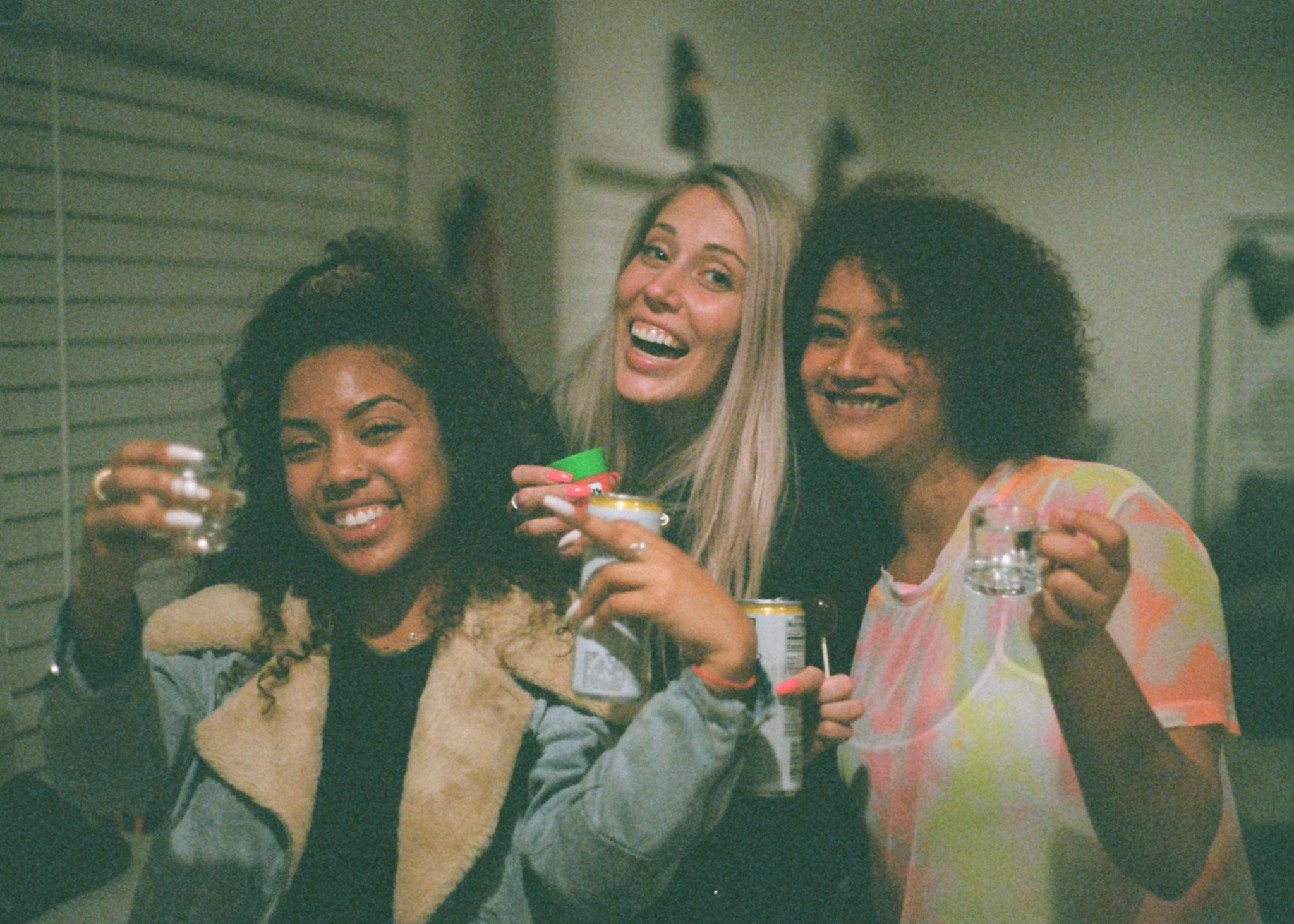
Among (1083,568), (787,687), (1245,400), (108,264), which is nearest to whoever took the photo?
(1083,568)

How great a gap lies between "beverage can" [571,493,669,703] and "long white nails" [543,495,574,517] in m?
0.03

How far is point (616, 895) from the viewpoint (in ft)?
3.78

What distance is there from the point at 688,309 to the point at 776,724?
33.6 inches

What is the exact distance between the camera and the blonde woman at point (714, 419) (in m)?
1.37

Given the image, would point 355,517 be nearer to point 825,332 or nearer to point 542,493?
point 542,493

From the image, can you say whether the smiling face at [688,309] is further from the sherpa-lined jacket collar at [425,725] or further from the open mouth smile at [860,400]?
the sherpa-lined jacket collar at [425,725]

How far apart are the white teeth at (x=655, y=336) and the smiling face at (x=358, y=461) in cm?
54

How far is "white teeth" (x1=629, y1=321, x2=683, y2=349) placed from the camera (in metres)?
1.79

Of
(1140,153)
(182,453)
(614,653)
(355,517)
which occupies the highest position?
(1140,153)

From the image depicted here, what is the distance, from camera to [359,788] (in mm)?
1327

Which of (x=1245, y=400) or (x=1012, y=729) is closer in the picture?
(x=1012, y=729)

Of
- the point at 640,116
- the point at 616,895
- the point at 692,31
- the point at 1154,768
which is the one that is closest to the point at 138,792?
the point at 616,895

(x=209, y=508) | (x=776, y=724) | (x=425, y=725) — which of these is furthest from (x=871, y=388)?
(x=209, y=508)

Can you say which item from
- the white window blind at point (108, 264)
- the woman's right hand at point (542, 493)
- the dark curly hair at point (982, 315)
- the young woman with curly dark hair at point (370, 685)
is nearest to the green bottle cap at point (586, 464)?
the woman's right hand at point (542, 493)
